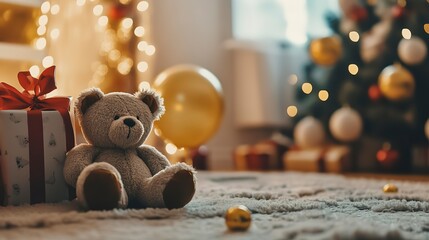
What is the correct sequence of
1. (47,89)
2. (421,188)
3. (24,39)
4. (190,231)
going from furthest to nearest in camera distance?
1. (24,39)
2. (421,188)
3. (47,89)
4. (190,231)

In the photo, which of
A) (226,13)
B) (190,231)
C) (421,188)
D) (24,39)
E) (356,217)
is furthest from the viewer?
(226,13)

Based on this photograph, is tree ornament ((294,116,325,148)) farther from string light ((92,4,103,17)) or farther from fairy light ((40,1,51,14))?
fairy light ((40,1,51,14))

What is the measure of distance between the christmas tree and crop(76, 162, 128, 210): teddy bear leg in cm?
174

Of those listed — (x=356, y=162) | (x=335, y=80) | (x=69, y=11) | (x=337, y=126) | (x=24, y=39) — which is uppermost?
(x=69, y=11)

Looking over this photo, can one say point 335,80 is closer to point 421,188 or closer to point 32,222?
point 421,188

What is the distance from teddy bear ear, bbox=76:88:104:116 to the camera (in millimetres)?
1085

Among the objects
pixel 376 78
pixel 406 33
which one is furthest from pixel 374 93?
pixel 406 33

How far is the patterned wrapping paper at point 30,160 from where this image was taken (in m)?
1.08

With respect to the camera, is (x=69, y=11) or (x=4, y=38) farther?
(x=69, y=11)

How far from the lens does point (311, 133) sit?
2.82m

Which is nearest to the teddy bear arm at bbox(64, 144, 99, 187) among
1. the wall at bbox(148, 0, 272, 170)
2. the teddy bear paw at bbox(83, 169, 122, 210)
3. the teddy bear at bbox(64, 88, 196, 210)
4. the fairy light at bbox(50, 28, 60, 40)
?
the teddy bear at bbox(64, 88, 196, 210)

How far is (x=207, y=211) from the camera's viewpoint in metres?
0.99

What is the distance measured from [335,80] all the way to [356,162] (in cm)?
41

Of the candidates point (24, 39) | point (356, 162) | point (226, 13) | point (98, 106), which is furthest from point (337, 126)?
point (98, 106)
